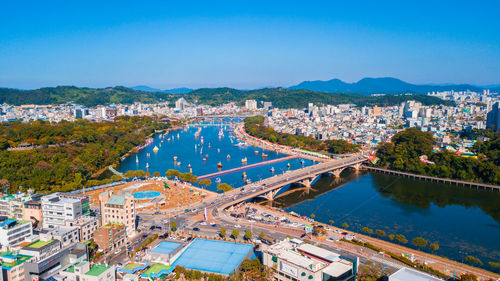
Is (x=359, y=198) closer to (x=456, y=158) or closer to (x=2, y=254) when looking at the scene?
(x=456, y=158)

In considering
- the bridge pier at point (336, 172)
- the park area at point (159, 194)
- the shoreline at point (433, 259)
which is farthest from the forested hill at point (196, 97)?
the shoreline at point (433, 259)

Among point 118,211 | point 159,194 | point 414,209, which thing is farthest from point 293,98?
point 118,211

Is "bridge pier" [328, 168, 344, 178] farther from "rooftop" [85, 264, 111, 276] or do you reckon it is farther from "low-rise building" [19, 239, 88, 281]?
"rooftop" [85, 264, 111, 276]

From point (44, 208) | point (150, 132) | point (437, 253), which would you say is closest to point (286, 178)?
point (437, 253)

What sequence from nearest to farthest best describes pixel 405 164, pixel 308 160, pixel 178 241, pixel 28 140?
pixel 178 241, pixel 405 164, pixel 28 140, pixel 308 160

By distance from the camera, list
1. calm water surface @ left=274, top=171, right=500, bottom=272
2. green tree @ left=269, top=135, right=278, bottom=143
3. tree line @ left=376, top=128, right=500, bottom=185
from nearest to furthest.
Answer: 1. calm water surface @ left=274, top=171, right=500, bottom=272
2. tree line @ left=376, top=128, right=500, bottom=185
3. green tree @ left=269, top=135, right=278, bottom=143

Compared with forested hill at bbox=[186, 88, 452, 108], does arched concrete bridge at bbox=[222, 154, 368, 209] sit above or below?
below

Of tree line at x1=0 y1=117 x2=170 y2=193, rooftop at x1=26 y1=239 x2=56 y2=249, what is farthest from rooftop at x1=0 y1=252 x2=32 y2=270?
tree line at x1=0 y1=117 x2=170 y2=193
